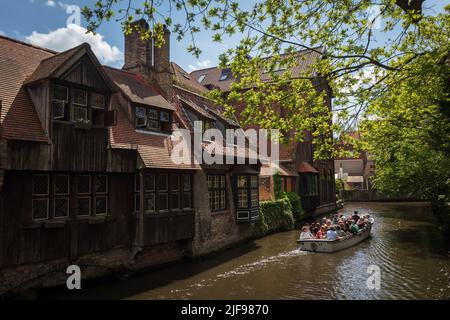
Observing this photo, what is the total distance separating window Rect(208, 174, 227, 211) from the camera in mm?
18219

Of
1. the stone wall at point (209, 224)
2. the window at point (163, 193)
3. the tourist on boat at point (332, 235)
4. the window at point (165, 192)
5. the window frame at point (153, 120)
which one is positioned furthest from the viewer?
the tourist on boat at point (332, 235)

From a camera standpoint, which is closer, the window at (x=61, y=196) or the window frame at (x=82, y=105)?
the window at (x=61, y=196)

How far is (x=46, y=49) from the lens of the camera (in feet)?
48.4

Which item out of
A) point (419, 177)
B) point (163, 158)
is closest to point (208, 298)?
point (163, 158)

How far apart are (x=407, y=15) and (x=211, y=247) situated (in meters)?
13.1

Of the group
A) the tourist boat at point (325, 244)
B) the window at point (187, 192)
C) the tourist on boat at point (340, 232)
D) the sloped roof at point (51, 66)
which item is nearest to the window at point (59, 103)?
the sloped roof at point (51, 66)

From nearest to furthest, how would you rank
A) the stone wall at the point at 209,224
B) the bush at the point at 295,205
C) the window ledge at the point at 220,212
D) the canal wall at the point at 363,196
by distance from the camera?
the stone wall at the point at 209,224
the window ledge at the point at 220,212
the bush at the point at 295,205
the canal wall at the point at 363,196

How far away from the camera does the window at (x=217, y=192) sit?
18.2 metres

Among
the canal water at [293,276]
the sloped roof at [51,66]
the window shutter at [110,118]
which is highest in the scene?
the sloped roof at [51,66]

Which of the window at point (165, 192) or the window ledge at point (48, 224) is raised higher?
the window at point (165, 192)

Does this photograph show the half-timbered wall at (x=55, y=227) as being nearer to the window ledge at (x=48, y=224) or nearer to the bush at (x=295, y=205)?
the window ledge at (x=48, y=224)

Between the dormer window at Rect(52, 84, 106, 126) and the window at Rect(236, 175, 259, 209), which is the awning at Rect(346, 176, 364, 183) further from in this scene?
the dormer window at Rect(52, 84, 106, 126)

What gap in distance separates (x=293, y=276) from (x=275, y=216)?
1047cm

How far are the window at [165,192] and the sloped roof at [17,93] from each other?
4.28 m
